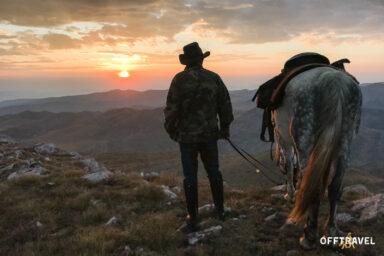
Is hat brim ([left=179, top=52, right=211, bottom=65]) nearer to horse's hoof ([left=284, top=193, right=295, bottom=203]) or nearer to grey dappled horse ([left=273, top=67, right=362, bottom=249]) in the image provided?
grey dappled horse ([left=273, top=67, right=362, bottom=249])

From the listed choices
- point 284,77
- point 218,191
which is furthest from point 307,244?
point 284,77

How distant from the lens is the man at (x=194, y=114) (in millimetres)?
4586

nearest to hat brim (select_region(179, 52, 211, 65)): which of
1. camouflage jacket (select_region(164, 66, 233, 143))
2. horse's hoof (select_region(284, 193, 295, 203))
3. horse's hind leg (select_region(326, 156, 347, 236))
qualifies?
camouflage jacket (select_region(164, 66, 233, 143))

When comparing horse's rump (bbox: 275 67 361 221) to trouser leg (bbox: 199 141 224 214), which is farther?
trouser leg (bbox: 199 141 224 214)

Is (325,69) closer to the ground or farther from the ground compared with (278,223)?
farther from the ground

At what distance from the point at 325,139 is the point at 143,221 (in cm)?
357

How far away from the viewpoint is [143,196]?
274 inches

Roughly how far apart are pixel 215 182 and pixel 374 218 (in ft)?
9.75

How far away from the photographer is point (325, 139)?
3709 millimetres

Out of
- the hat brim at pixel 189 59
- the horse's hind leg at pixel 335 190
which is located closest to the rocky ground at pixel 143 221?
the horse's hind leg at pixel 335 190

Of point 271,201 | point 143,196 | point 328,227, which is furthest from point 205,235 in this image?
point 143,196

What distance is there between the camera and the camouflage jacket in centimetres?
458

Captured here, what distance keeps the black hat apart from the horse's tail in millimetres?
2026

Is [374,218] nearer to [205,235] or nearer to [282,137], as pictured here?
[282,137]
